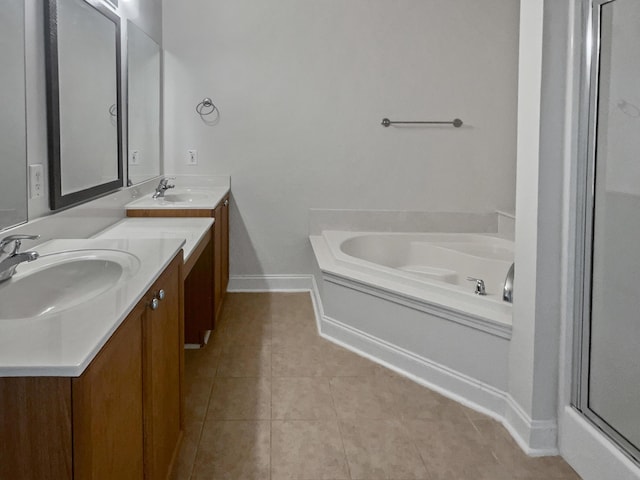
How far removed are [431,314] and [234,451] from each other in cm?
108

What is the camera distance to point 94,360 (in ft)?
3.33

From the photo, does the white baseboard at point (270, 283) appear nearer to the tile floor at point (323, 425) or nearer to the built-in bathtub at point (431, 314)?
the built-in bathtub at point (431, 314)

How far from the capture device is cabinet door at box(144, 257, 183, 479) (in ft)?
4.78

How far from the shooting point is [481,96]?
4.27 metres

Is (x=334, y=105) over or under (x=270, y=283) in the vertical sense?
over

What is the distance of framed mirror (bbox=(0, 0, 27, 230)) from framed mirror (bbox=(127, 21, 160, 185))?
4.45ft

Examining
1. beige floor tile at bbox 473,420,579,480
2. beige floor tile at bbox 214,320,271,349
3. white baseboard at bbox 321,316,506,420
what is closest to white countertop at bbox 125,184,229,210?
beige floor tile at bbox 214,320,271,349

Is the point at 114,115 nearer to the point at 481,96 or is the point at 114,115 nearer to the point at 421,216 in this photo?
the point at 421,216

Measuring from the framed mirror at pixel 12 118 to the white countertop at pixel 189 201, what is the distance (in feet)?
3.96

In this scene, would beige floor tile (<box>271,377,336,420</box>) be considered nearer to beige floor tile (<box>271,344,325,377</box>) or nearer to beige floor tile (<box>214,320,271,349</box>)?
beige floor tile (<box>271,344,325,377</box>)

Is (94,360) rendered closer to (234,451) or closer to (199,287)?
(234,451)

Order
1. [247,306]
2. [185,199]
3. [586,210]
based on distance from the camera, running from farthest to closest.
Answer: [247,306] → [185,199] → [586,210]

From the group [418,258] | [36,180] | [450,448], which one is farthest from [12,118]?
[418,258]

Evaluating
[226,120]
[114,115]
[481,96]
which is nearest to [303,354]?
[114,115]
